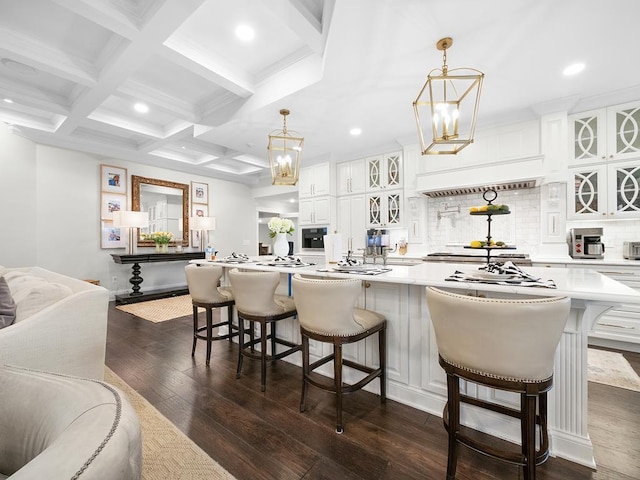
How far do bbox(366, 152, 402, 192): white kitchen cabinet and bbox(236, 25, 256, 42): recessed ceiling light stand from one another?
2829 millimetres

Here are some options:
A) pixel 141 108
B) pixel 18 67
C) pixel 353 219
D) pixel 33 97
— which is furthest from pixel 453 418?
pixel 33 97

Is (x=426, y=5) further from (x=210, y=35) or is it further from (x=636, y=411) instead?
(x=636, y=411)

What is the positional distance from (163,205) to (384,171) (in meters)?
4.51

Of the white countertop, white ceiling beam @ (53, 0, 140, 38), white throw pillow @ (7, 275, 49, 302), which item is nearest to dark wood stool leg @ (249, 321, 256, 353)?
the white countertop

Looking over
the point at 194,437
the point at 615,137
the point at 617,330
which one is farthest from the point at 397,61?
the point at 617,330

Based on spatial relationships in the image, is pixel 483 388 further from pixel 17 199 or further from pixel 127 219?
pixel 17 199

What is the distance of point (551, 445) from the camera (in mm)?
1477

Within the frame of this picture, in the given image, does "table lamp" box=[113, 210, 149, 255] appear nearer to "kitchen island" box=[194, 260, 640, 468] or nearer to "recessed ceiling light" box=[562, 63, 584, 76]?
"kitchen island" box=[194, 260, 640, 468]

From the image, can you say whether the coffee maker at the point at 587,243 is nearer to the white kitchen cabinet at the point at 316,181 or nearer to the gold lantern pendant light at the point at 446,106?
the gold lantern pendant light at the point at 446,106

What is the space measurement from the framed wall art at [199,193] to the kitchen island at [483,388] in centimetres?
493

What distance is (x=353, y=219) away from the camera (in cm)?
510

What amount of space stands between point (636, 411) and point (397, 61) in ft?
10.1

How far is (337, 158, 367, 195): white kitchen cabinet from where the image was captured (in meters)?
5.02

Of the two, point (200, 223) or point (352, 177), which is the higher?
point (352, 177)
